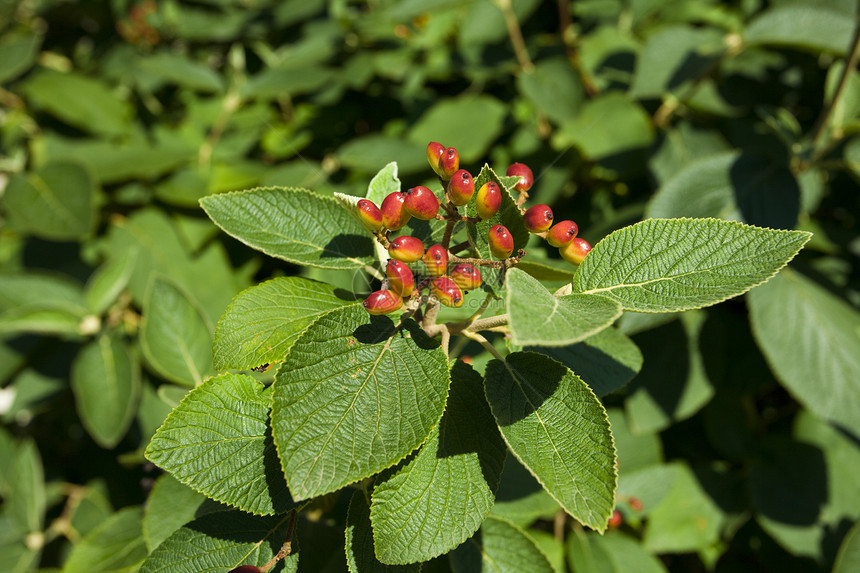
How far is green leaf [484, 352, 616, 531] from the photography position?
0.70 metres

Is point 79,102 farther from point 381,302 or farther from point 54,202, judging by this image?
point 381,302

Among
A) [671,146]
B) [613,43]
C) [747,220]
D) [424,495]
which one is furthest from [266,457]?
[613,43]

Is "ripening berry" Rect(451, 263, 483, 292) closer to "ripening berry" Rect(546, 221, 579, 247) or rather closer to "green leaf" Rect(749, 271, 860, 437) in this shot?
"ripening berry" Rect(546, 221, 579, 247)

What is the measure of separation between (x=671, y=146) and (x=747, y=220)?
0.43 metres

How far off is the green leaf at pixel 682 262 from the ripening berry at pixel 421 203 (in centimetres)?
23

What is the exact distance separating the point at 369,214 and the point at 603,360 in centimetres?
55

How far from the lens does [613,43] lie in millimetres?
2182

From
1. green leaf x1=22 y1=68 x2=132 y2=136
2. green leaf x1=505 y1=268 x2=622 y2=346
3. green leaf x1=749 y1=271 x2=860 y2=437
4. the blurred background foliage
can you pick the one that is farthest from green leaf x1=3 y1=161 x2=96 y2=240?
green leaf x1=749 y1=271 x2=860 y2=437

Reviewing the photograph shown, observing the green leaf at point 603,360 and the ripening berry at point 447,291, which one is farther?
the green leaf at point 603,360

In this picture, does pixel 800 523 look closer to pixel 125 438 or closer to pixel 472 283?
pixel 472 283

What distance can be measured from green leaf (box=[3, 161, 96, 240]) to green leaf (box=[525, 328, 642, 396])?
1793 millimetres

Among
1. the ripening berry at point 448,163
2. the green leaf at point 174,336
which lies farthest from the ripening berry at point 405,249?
the green leaf at point 174,336

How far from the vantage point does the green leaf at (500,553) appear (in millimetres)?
1085

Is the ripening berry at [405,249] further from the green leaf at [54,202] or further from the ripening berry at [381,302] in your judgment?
the green leaf at [54,202]
